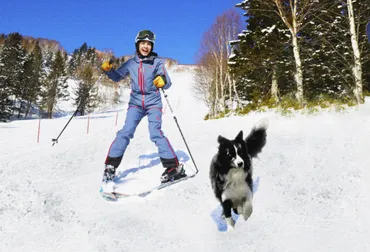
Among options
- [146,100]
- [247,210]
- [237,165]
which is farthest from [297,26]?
[247,210]

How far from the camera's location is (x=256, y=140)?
15.0 feet

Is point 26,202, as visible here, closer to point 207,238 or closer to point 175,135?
point 207,238

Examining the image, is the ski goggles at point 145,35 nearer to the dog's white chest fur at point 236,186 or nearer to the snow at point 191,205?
the snow at point 191,205

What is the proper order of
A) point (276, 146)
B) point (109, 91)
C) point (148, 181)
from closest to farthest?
point (148, 181), point (276, 146), point (109, 91)

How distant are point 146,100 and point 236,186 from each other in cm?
237

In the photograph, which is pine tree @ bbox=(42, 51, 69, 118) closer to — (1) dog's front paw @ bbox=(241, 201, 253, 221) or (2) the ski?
(2) the ski

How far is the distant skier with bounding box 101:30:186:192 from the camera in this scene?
4953 mm

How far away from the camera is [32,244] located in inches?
118

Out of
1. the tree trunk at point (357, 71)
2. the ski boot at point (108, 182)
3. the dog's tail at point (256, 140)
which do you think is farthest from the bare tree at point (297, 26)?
the ski boot at point (108, 182)

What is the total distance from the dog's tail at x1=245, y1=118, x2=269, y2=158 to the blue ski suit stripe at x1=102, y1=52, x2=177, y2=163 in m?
1.39

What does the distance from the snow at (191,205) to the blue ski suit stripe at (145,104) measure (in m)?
0.77

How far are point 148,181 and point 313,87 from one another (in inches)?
591

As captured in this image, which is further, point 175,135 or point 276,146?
point 175,135

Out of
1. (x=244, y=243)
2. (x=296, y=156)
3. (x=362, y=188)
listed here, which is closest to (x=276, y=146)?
(x=296, y=156)
